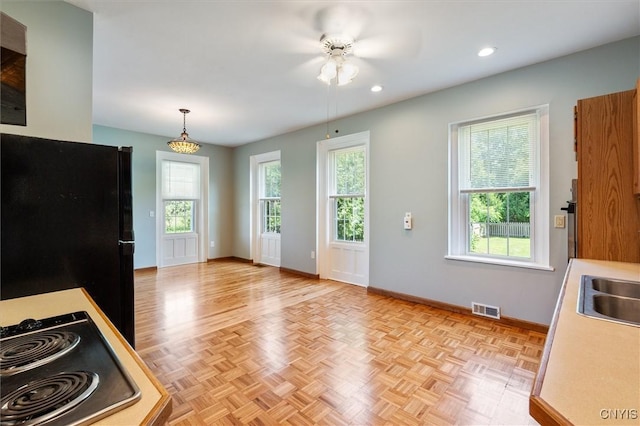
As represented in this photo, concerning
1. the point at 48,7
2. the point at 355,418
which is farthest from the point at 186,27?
the point at 355,418

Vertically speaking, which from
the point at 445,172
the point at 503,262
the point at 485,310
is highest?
the point at 445,172

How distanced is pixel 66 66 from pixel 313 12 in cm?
171

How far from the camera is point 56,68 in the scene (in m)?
1.86

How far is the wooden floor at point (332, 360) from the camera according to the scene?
1710 mm

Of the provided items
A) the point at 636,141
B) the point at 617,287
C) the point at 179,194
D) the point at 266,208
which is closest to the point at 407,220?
the point at 636,141

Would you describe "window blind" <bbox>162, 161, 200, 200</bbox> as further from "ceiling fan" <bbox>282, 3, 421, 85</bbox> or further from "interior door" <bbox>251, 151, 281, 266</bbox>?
"ceiling fan" <bbox>282, 3, 421, 85</bbox>

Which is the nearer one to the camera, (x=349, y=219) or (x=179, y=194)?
(x=349, y=219)

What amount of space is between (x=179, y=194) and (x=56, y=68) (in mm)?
4345

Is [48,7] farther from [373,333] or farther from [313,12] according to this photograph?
[373,333]

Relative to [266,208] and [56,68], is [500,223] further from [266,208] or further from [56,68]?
[266,208]

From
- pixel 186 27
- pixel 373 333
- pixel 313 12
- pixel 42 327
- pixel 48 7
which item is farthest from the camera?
pixel 373 333

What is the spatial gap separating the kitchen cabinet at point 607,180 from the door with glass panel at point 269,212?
4782 mm

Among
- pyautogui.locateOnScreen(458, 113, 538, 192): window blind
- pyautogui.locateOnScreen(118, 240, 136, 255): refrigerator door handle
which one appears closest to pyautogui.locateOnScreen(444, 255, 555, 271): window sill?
pyautogui.locateOnScreen(458, 113, 538, 192): window blind

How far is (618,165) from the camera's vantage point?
1.85 meters
